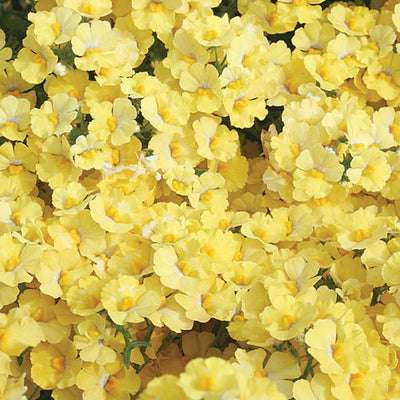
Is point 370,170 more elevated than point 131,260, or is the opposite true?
point 370,170

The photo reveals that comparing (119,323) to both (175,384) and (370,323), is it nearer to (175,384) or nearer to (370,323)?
(175,384)

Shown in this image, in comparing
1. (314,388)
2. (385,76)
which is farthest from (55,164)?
(385,76)

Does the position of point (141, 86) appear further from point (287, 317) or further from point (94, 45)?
point (287, 317)

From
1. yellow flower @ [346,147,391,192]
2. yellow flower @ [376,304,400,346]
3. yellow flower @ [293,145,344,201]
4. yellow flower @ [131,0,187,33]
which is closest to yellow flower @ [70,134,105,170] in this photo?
yellow flower @ [131,0,187,33]

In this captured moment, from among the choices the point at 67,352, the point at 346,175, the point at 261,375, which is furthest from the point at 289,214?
the point at 67,352

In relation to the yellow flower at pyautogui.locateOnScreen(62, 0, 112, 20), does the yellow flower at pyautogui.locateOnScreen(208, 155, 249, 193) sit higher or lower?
lower

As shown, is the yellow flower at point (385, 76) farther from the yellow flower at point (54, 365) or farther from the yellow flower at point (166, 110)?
the yellow flower at point (54, 365)

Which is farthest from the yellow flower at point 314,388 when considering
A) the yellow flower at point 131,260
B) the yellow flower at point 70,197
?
the yellow flower at point 70,197

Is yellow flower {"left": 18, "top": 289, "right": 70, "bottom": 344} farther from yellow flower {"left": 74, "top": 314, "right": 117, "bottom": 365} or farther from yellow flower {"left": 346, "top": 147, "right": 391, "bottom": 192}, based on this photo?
yellow flower {"left": 346, "top": 147, "right": 391, "bottom": 192}
